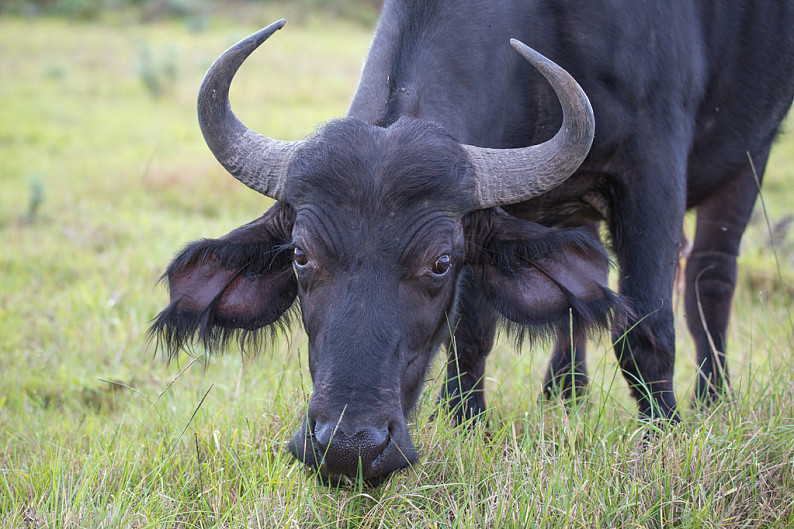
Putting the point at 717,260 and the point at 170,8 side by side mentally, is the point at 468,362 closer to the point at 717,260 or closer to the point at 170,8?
the point at 717,260

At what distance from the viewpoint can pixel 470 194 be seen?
276cm

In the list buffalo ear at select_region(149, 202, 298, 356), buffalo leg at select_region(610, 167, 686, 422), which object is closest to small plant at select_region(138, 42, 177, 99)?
buffalo ear at select_region(149, 202, 298, 356)

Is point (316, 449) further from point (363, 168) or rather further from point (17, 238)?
point (17, 238)

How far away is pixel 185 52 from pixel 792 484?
51.0 feet

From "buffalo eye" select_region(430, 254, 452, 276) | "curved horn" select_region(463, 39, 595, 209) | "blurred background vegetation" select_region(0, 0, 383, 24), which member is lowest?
"buffalo eye" select_region(430, 254, 452, 276)

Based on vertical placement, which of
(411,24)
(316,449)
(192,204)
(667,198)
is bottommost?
(192,204)

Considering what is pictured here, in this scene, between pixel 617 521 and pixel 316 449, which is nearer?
pixel 316 449

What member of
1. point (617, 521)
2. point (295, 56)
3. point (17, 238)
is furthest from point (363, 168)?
point (295, 56)

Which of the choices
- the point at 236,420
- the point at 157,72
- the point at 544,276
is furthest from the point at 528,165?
the point at 157,72

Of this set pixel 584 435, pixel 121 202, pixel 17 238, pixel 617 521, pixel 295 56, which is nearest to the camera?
pixel 617 521

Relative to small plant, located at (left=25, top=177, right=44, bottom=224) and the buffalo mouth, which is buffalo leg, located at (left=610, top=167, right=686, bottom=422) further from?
small plant, located at (left=25, top=177, right=44, bottom=224)

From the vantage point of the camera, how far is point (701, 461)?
2.71m

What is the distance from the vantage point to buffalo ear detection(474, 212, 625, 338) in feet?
9.57

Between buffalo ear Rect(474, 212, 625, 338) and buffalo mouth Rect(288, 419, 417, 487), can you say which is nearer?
buffalo mouth Rect(288, 419, 417, 487)
